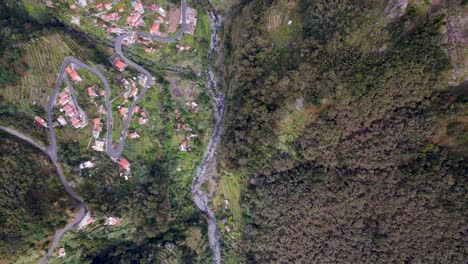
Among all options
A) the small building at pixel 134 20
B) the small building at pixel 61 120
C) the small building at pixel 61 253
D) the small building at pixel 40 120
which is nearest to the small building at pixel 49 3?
the small building at pixel 134 20

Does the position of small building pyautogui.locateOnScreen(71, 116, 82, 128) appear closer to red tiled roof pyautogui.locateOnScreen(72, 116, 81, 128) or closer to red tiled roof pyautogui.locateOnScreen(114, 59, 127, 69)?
red tiled roof pyautogui.locateOnScreen(72, 116, 81, 128)

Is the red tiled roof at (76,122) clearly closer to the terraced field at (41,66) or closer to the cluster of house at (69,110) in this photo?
the cluster of house at (69,110)

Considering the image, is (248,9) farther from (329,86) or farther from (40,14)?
(40,14)

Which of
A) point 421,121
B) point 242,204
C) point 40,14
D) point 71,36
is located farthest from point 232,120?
point 40,14

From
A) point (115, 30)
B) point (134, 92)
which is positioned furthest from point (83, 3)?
point (134, 92)

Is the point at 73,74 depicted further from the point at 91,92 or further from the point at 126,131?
the point at 126,131
